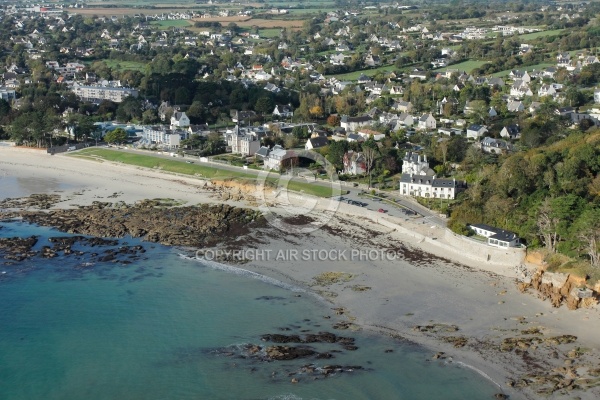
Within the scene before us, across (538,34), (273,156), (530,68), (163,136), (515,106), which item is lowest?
(273,156)

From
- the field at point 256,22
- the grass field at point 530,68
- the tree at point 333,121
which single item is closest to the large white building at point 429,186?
the tree at point 333,121

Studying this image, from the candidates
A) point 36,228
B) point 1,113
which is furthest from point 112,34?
point 36,228

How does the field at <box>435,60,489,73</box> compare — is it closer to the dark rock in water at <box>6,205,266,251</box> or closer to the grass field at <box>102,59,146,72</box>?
the grass field at <box>102,59,146,72</box>

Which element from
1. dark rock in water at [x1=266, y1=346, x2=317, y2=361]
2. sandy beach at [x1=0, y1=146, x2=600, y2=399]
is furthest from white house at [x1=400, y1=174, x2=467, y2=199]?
dark rock in water at [x1=266, y1=346, x2=317, y2=361]

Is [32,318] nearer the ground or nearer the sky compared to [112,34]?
nearer the ground

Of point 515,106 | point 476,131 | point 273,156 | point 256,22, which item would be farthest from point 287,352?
point 256,22

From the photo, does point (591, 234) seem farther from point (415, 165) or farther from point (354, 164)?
point (354, 164)

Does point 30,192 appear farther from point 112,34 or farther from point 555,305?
point 112,34
